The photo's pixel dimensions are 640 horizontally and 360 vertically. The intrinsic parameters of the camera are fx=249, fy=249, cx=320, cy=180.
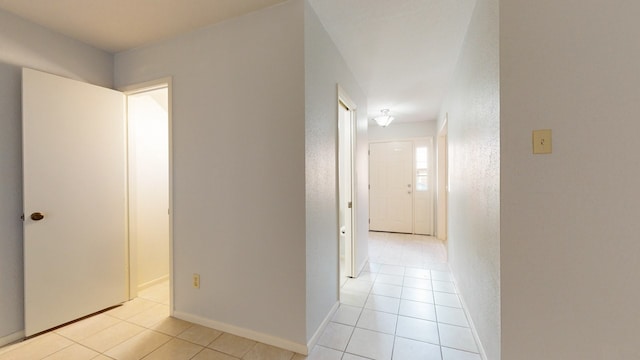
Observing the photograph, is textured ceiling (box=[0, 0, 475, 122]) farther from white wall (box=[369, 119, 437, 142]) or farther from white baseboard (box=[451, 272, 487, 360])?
white wall (box=[369, 119, 437, 142])

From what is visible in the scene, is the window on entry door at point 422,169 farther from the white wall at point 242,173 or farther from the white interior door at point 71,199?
the white interior door at point 71,199

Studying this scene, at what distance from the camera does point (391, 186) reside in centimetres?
573

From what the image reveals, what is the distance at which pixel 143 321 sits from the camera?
2.13 metres

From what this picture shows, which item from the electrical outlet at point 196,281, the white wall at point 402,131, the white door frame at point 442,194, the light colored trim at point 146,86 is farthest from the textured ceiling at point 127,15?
the white wall at point 402,131

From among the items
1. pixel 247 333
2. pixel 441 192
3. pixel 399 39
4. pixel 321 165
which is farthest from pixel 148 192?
pixel 441 192

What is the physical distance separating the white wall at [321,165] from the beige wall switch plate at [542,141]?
1.28 meters

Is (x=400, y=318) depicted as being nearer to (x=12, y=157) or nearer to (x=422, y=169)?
(x=12, y=157)

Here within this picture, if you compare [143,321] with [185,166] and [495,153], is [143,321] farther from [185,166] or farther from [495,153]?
[495,153]

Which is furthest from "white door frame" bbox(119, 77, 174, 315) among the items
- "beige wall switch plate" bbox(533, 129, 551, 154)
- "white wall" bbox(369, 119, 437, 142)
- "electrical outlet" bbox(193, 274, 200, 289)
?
"white wall" bbox(369, 119, 437, 142)

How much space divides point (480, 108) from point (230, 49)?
1.89 meters

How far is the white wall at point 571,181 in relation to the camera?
3.90 feet

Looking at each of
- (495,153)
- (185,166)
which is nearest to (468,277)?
(495,153)

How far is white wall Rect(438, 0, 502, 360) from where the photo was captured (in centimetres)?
141

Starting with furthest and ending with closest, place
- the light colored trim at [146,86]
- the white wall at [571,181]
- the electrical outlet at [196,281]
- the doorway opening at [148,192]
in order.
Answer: the doorway opening at [148,192]
the light colored trim at [146,86]
the electrical outlet at [196,281]
the white wall at [571,181]
